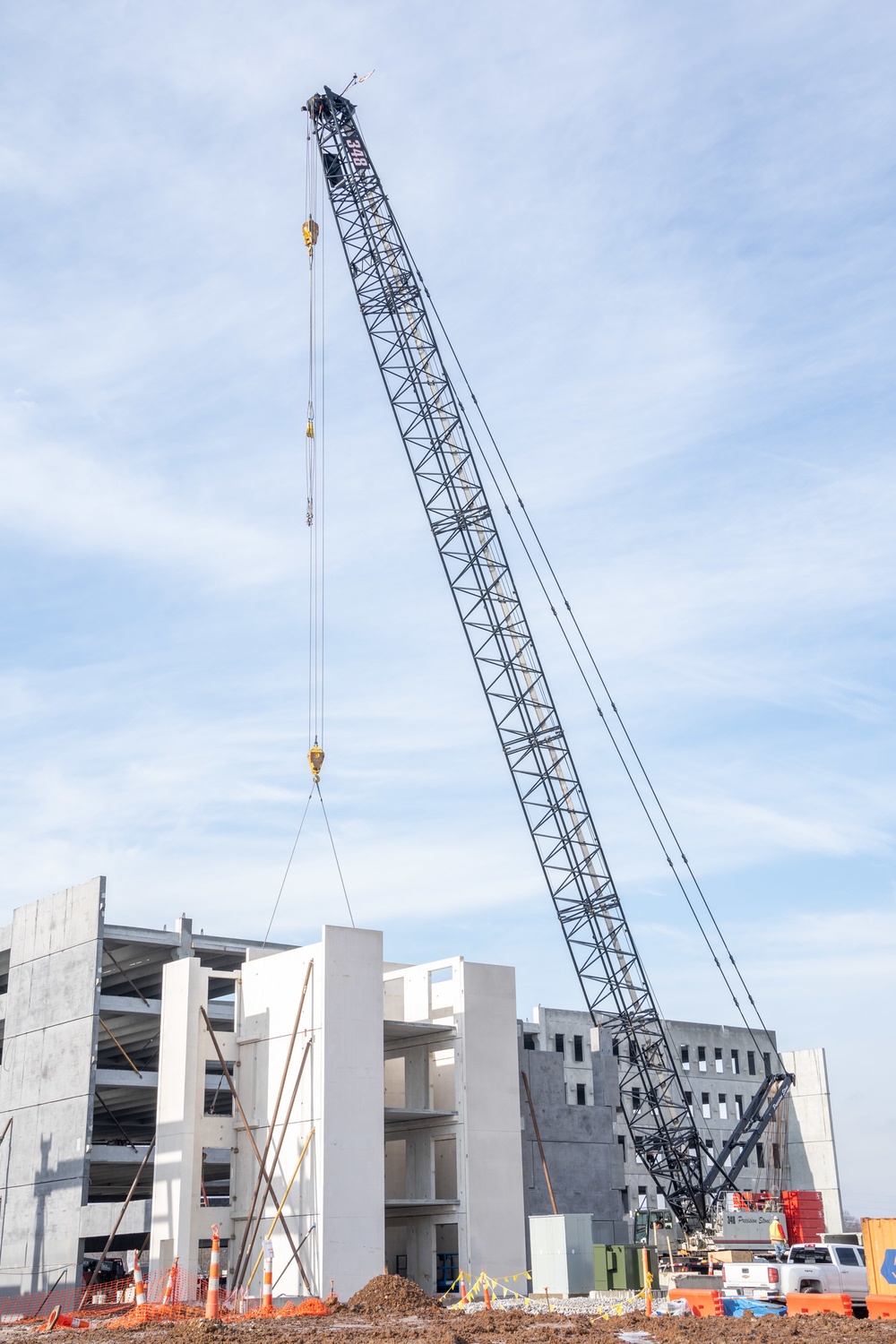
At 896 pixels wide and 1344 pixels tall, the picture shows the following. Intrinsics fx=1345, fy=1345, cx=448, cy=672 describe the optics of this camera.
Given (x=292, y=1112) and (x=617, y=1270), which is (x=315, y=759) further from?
A: (x=617, y=1270)

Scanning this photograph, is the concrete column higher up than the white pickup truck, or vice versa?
the concrete column

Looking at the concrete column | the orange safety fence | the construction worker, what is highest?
the concrete column

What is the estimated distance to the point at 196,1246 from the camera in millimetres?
43125

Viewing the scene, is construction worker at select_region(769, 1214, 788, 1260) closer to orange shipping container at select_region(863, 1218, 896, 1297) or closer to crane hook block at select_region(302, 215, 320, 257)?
orange shipping container at select_region(863, 1218, 896, 1297)

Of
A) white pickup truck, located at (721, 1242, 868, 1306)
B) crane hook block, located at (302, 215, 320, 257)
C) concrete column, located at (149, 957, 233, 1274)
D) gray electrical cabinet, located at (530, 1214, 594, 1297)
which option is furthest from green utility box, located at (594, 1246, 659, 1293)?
crane hook block, located at (302, 215, 320, 257)

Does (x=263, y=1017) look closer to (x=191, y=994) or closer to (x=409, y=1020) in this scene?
(x=191, y=994)

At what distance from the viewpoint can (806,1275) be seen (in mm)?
30734

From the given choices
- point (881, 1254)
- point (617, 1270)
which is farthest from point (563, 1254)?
point (881, 1254)

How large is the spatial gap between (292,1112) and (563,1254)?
9.86 metres

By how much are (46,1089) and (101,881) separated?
790 cm

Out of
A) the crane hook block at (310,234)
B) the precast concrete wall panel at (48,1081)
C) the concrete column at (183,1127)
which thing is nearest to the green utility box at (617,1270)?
the concrete column at (183,1127)

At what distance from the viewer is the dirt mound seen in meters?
34.0

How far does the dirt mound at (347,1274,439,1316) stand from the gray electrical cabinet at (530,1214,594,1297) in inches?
328

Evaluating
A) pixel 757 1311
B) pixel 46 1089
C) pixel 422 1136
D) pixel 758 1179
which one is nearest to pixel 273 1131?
pixel 422 1136
